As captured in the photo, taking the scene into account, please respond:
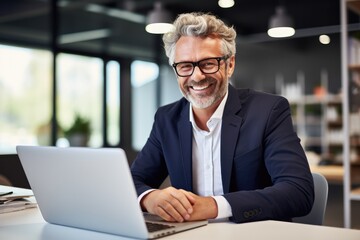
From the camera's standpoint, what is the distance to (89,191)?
116 centimetres

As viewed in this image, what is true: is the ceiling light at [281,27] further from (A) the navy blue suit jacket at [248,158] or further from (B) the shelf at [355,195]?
(A) the navy blue suit jacket at [248,158]

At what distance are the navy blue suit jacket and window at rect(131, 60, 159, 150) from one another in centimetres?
665

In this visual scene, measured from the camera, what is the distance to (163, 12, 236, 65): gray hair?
5.82 ft

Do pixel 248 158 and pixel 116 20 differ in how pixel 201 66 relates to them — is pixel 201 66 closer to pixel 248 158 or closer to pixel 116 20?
pixel 248 158

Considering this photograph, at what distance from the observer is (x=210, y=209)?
4.36 ft

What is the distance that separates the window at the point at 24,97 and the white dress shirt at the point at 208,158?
488 centimetres

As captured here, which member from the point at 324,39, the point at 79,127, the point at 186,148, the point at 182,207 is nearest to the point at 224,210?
the point at 182,207

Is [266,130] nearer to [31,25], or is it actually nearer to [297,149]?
→ [297,149]

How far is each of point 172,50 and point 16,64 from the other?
5.04 metres

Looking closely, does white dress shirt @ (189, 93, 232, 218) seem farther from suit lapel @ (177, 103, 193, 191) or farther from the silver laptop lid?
the silver laptop lid

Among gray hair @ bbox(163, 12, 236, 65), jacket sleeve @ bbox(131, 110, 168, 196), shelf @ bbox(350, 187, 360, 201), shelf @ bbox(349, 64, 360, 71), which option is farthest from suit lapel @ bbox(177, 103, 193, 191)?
shelf @ bbox(349, 64, 360, 71)

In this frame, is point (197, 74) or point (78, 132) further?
point (78, 132)

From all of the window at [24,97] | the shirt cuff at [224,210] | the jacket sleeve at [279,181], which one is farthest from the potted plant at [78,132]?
the shirt cuff at [224,210]

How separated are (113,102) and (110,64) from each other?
659 millimetres
